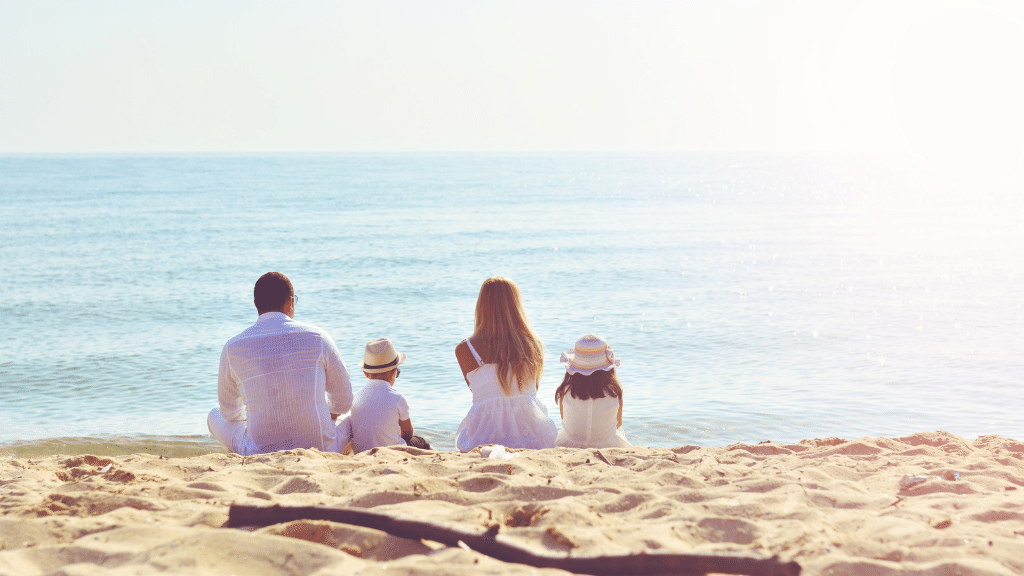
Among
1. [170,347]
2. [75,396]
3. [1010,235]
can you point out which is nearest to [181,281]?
[170,347]

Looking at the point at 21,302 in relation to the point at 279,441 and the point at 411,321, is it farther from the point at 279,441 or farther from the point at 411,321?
the point at 279,441

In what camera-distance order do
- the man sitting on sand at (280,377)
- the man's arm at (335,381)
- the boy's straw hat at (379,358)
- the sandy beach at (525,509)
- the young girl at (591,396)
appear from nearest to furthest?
the sandy beach at (525,509), the man sitting on sand at (280,377), the man's arm at (335,381), the boy's straw hat at (379,358), the young girl at (591,396)

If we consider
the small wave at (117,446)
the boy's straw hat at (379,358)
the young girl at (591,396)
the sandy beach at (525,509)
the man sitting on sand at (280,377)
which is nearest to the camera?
the sandy beach at (525,509)

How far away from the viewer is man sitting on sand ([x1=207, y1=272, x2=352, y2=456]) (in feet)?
16.2

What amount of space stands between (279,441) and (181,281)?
15154 millimetres

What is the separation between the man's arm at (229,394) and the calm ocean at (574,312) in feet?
9.60

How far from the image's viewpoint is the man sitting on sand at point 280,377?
494 centimetres

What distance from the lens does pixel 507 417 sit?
5684 millimetres

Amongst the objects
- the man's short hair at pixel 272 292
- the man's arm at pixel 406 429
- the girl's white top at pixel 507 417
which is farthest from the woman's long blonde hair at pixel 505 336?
the man's short hair at pixel 272 292

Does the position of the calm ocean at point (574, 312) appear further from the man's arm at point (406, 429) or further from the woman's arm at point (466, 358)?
the woman's arm at point (466, 358)

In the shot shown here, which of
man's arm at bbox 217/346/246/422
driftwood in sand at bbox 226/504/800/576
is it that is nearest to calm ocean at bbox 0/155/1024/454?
man's arm at bbox 217/346/246/422

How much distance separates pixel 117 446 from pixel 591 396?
525 cm

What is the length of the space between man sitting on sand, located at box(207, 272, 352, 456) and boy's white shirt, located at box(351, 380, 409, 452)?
0.24 meters

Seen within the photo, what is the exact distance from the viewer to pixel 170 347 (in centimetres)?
1206
